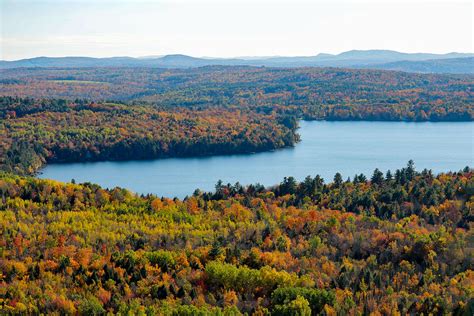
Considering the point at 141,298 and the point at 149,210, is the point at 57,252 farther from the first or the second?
the point at 149,210

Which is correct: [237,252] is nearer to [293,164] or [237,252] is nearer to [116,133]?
[293,164]

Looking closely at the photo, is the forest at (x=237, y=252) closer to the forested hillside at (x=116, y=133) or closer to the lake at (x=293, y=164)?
the lake at (x=293, y=164)

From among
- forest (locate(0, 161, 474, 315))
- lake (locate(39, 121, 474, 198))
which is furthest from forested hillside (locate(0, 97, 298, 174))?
forest (locate(0, 161, 474, 315))

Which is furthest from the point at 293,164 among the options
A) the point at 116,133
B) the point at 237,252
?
the point at 237,252

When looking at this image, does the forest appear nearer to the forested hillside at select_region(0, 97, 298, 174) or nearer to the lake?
the lake

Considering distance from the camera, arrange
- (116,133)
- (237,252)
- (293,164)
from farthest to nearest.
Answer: (116,133) → (293,164) → (237,252)

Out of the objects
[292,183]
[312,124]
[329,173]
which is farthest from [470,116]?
[292,183]

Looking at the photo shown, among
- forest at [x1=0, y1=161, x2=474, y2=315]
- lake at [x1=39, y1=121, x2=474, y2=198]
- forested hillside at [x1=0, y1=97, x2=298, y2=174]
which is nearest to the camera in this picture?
forest at [x1=0, y1=161, x2=474, y2=315]
